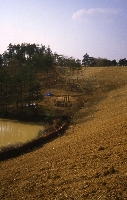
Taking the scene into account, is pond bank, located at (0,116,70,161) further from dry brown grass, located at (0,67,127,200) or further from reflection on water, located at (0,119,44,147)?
reflection on water, located at (0,119,44,147)

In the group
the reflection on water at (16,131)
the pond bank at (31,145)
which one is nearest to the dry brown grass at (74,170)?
the pond bank at (31,145)

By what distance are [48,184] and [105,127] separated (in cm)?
547

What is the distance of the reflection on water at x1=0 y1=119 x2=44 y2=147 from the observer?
15.2 m

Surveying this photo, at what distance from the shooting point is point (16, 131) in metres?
16.8

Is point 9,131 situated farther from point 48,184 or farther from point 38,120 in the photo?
point 48,184

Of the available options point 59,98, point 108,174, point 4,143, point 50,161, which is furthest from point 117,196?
point 59,98

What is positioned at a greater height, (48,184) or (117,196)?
(117,196)

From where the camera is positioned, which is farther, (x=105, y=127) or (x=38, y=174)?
(x=105, y=127)

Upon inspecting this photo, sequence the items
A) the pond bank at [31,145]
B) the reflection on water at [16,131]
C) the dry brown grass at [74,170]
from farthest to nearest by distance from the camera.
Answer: the reflection on water at [16,131] < the pond bank at [31,145] < the dry brown grass at [74,170]

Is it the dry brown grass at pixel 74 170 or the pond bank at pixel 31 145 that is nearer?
the dry brown grass at pixel 74 170

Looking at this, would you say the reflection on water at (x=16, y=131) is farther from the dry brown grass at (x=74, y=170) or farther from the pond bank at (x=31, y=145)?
the dry brown grass at (x=74, y=170)

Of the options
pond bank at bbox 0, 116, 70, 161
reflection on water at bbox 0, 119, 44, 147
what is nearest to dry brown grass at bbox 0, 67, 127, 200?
pond bank at bbox 0, 116, 70, 161

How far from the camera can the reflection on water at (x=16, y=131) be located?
15181mm

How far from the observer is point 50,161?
924cm
